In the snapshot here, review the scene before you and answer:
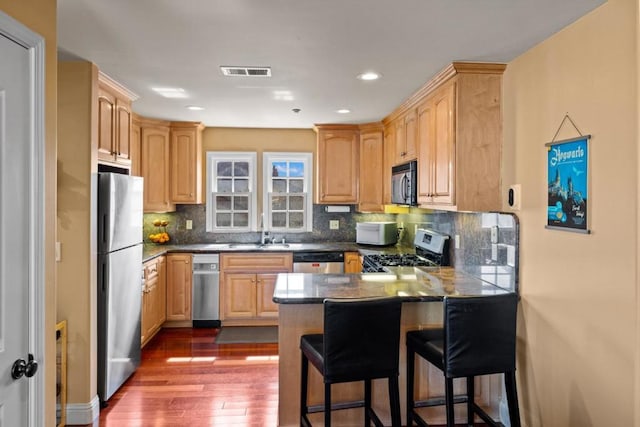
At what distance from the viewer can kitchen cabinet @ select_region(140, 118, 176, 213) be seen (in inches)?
189

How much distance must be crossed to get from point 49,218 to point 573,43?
8.12 feet

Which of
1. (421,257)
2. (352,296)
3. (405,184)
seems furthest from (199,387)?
(405,184)

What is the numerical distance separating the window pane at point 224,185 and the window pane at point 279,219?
0.67 metres

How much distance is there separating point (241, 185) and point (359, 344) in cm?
366

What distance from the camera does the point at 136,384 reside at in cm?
335

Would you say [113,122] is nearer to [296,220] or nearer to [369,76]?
[369,76]

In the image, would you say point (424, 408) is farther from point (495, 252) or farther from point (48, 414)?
point (48, 414)

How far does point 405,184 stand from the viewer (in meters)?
3.88

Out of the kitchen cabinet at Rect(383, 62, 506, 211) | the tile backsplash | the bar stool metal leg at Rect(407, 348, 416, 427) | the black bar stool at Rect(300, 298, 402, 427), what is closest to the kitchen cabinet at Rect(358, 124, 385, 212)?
the tile backsplash

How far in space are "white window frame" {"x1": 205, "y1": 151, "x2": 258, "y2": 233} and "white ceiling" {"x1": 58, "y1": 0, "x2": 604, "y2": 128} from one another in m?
1.91

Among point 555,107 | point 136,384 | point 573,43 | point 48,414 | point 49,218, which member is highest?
point 573,43

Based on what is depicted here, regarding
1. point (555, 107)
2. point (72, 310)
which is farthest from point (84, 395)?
point (555, 107)

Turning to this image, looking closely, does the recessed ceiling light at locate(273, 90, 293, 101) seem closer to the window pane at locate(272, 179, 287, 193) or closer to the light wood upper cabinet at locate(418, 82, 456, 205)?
the light wood upper cabinet at locate(418, 82, 456, 205)

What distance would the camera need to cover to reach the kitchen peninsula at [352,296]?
259cm
